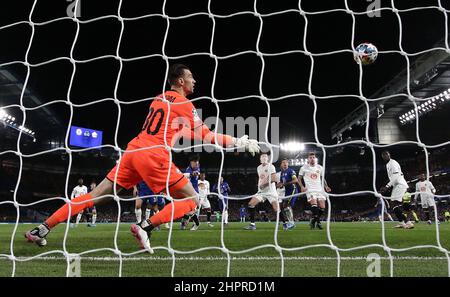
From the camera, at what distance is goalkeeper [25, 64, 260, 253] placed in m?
3.73

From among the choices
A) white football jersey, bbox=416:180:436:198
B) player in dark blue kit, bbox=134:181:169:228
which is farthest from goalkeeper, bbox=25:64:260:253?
player in dark blue kit, bbox=134:181:169:228

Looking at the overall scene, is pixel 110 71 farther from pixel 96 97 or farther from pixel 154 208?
pixel 154 208

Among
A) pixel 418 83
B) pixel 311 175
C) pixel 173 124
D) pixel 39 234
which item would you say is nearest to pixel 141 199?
pixel 311 175

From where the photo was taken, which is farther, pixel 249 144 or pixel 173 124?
pixel 173 124

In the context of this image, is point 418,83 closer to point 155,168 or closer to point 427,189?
point 427,189

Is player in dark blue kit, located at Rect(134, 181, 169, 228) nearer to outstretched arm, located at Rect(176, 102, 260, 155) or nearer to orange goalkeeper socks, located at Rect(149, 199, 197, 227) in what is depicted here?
orange goalkeeper socks, located at Rect(149, 199, 197, 227)

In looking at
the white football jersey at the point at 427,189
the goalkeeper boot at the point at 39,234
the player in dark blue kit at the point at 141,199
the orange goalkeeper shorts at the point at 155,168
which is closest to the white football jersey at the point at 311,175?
the white football jersey at the point at 427,189

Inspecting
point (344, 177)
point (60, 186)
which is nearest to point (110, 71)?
point (60, 186)

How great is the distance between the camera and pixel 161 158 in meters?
3.74

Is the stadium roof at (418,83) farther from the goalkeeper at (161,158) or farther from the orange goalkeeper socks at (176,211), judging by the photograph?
the orange goalkeeper socks at (176,211)

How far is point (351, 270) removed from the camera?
3576 mm

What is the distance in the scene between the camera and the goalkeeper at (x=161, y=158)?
3730 mm

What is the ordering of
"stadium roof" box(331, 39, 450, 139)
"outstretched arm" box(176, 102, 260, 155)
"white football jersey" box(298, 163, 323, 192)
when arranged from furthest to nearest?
1. "stadium roof" box(331, 39, 450, 139)
2. "white football jersey" box(298, 163, 323, 192)
3. "outstretched arm" box(176, 102, 260, 155)
